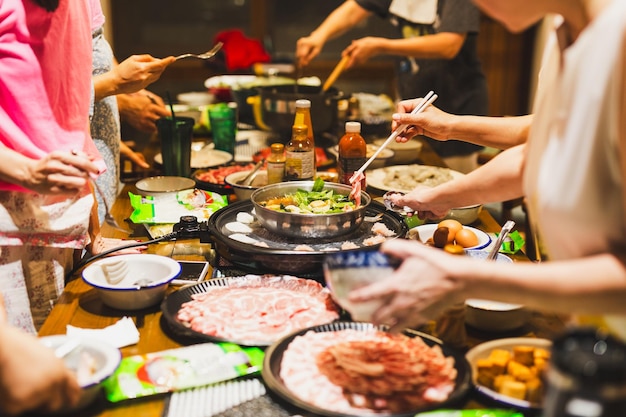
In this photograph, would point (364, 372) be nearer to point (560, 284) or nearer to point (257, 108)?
point (560, 284)

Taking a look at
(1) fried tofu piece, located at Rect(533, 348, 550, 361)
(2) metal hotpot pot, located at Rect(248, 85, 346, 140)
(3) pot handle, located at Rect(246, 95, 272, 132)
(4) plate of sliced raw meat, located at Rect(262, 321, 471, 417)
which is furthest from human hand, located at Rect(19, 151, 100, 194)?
(3) pot handle, located at Rect(246, 95, 272, 132)

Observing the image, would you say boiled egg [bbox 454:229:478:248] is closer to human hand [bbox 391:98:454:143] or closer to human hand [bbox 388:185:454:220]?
human hand [bbox 388:185:454:220]

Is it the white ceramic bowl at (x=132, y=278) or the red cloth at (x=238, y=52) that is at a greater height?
the red cloth at (x=238, y=52)

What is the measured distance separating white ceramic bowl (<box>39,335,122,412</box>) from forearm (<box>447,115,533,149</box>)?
4.16 ft

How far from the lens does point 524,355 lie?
4.27ft

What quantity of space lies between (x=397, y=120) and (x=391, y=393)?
1.08m

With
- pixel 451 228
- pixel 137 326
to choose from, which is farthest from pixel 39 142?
pixel 451 228

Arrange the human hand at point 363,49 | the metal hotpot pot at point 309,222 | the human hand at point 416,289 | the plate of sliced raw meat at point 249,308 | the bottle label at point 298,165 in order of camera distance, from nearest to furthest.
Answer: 1. the human hand at point 416,289
2. the plate of sliced raw meat at point 249,308
3. the metal hotpot pot at point 309,222
4. the bottle label at point 298,165
5. the human hand at point 363,49

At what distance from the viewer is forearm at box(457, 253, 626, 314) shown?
107 cm

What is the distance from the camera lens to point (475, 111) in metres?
3.83

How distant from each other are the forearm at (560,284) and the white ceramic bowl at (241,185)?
1.34 meters

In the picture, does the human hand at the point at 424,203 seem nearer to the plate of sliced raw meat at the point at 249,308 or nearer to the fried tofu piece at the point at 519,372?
the plate of sliced raw meat at the point at 249,308

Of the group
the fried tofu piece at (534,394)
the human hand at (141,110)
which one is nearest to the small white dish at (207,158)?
the human hand at (141,110)

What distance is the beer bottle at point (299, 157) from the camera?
2273mm
